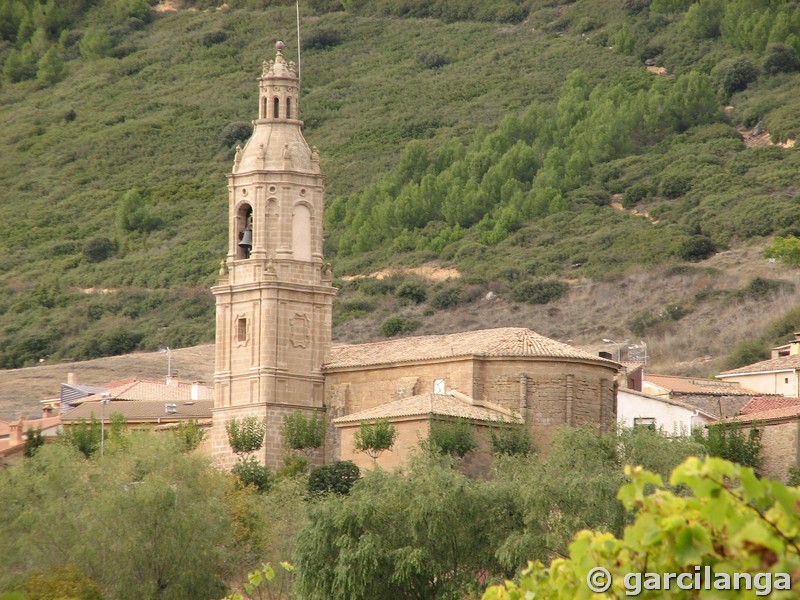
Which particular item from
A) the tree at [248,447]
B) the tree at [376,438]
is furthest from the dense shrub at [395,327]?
the tree at [376,438]

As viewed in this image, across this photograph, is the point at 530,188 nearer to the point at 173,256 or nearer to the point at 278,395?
the point at 173,256

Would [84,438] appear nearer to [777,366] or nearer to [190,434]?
[190,434]

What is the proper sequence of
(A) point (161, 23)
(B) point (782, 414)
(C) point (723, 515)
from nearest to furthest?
(C) point (723, 515) < (B) point (782, 414) < (A) point (161, 23)

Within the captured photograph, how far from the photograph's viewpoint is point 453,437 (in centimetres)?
5134

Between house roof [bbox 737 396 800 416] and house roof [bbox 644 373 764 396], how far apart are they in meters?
1.97

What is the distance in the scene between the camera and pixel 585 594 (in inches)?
597

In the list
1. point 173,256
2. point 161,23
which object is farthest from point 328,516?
point 161,23

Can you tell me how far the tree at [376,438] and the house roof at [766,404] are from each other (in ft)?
43.6

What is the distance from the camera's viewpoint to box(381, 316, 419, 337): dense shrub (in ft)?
320

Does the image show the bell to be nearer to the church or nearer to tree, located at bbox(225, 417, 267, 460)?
the church

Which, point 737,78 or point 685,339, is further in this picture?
point 737,78

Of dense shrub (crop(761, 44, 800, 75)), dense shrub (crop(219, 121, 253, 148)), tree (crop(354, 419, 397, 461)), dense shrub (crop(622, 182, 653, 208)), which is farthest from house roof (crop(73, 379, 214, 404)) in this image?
dense shrub (crop(761, 44, 800, 75))

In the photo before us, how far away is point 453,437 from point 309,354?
26.2 feet

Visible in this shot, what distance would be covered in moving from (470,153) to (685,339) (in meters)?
36.3
